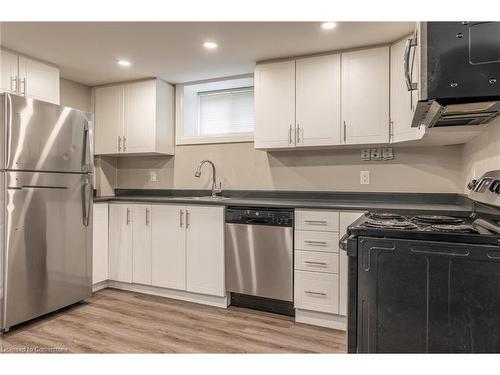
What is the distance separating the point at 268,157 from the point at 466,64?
2.15m

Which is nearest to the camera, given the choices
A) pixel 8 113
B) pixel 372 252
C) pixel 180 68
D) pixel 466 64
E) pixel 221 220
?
pixel 466 64

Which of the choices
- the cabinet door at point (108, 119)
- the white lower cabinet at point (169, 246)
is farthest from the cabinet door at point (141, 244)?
the cabinet door at point (108, 119)

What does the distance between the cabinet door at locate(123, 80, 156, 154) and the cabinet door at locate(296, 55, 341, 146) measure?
1.54 meters

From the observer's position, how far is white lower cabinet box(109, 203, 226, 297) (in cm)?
282

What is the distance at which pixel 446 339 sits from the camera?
1235 mm

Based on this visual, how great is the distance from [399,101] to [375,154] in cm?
51

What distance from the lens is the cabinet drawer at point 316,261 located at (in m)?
2.42

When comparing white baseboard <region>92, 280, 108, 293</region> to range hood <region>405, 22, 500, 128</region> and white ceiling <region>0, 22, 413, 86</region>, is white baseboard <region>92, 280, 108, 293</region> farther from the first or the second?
range hood <region>405, 22, 500, 128</region>

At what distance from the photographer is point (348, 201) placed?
9.17 ft

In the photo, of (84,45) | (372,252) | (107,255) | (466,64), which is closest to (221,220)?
(107,255)

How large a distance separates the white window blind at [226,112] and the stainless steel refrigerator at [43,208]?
4.03 ft

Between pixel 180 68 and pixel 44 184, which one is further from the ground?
pixel 180 68

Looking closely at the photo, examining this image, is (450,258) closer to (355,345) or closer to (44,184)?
(355,345)

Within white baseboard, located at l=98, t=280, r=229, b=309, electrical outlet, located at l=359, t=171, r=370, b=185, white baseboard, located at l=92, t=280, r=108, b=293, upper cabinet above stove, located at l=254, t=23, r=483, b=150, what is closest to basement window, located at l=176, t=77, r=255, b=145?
upper cabinet above stove, located at l=254, t=23, r=483, b=150
